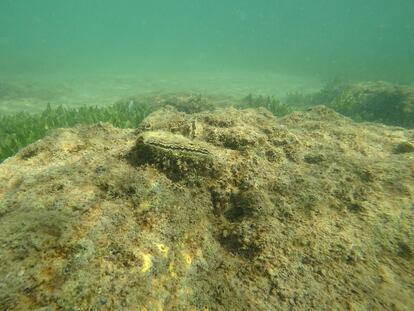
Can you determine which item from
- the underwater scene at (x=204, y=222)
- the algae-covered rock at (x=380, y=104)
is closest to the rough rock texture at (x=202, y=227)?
the underwater scene at (x=204, y=222)

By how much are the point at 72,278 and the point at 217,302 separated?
808mm

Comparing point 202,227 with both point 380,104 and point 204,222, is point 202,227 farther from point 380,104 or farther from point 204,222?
point 380,104

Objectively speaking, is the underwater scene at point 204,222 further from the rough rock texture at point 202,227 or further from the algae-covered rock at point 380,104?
the algae-covered rock at point 380,104

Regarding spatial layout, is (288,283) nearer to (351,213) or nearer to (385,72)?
(351,213)

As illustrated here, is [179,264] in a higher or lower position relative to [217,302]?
higher

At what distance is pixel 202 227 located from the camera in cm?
198

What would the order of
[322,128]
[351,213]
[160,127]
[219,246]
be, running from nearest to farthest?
1. [219,246]
2. [351,213]
3. [160,127]
4. [322,128]

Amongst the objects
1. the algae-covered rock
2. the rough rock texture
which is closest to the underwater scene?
the rough rock texture

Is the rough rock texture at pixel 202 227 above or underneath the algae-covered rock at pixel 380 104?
above

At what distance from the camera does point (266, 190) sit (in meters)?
2.19

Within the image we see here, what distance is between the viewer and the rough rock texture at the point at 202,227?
141 centimetres

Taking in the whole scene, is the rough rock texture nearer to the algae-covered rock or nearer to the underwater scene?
the underwater scene

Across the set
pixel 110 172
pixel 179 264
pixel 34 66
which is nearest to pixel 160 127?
pixel 110 172

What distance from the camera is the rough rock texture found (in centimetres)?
141
